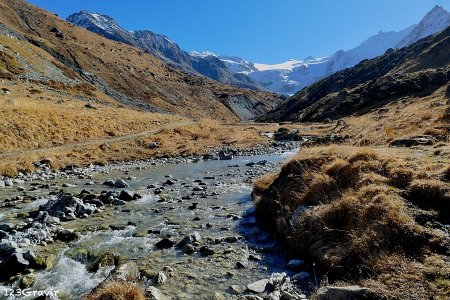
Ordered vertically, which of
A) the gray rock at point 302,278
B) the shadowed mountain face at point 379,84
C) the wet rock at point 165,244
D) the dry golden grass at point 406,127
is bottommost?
the gray rock at point 302,278

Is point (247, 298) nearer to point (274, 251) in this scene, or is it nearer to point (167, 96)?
point (274, 251)

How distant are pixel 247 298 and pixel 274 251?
3.78m

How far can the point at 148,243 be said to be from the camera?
580 inches

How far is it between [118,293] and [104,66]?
154 m

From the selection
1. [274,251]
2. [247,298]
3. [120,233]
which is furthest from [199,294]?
[120,233]

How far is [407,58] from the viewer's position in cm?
14500

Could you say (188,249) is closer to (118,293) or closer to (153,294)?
(153,294)

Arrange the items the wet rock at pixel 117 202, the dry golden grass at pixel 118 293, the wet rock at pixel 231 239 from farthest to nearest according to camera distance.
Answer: the wet rock at pixel 117 202, the wet rock at pixel 231 239, the dry golden grass at pixel 118 293

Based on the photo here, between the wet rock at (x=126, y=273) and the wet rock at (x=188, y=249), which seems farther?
the wet rock at (x=188, y=249)

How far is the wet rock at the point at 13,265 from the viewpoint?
11.8 metres

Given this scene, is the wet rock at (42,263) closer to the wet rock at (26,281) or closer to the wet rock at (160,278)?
the wet rock at (26,281)

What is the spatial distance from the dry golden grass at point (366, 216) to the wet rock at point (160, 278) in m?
4.68

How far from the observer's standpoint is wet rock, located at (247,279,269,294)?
34.1 feet

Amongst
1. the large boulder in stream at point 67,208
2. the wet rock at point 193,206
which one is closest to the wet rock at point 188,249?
the wet rock at point 193,206
